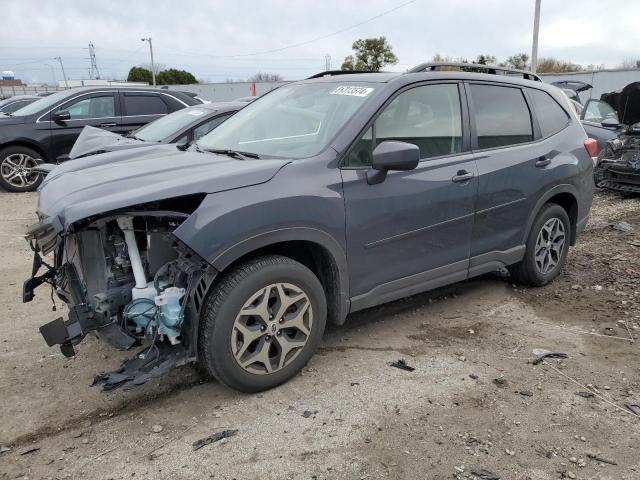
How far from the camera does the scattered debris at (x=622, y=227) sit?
6820 millimetres

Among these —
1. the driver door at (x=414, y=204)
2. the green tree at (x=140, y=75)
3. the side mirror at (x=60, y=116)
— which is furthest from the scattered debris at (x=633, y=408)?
the green tree at (x=140, y=75)

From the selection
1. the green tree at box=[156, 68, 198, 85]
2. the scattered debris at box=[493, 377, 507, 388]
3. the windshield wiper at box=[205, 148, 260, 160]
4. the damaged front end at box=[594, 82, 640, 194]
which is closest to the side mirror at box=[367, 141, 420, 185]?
the windshield wiper at box=[205, 148, 260, 160]

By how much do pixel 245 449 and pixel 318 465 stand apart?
1.28 ft

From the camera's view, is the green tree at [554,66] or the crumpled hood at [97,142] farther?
the green tree at [554,66]

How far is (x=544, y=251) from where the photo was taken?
15.8ft

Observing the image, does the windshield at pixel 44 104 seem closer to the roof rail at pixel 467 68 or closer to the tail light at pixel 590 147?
the roof rail at pixel 467 68

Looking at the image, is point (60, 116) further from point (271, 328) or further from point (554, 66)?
point (554, 66)

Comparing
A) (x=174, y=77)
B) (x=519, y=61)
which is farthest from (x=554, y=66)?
(x=174, y=77)

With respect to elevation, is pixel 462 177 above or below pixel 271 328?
above

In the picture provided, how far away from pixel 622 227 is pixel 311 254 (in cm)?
525

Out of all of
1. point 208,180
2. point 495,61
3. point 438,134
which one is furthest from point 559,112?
point 495,61

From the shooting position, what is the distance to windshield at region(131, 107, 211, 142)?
670 cm

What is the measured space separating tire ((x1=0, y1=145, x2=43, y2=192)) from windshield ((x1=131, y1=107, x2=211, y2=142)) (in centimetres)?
354

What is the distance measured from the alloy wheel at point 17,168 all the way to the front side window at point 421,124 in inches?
320
